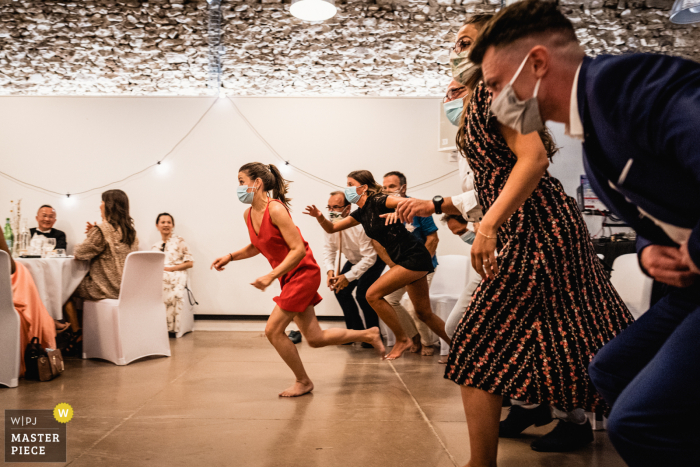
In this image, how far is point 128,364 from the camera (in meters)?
3.86

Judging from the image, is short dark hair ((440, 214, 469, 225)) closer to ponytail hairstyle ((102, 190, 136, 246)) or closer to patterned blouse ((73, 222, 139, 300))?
patterned blouse ((73, 222, 139, 300))

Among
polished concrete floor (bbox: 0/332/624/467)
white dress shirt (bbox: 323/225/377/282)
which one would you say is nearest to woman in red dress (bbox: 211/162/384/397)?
polished concrete floor (bbox: 0/332/624/467)

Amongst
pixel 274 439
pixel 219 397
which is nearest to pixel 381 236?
pixel 219 397

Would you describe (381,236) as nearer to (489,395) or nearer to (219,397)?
(219,397)

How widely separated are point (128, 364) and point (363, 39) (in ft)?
15.5

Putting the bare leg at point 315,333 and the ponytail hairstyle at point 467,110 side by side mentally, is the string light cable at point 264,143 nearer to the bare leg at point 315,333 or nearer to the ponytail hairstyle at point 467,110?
the bare leg at point 315,333

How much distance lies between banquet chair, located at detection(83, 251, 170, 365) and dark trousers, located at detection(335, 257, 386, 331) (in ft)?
5.43

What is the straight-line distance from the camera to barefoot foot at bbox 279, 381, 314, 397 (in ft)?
9.68

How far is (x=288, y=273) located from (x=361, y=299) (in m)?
1.85

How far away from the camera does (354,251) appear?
16.3 feet

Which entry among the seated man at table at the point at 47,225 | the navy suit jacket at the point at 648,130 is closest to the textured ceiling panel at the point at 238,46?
the seated man at table at the point at 47,225

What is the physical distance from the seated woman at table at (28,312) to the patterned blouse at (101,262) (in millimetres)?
609

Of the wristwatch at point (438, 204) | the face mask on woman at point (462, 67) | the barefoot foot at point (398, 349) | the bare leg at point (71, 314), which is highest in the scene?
the face mask on woman at point (462, 67)

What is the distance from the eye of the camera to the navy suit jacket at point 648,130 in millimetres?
718
